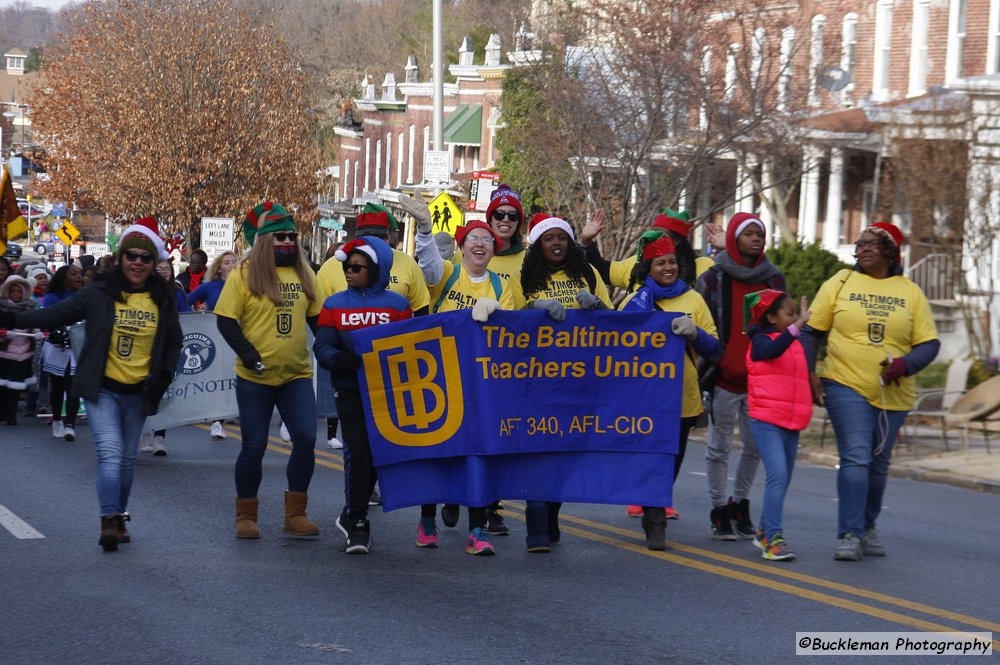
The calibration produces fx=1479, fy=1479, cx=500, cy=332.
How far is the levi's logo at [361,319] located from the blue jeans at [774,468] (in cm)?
234

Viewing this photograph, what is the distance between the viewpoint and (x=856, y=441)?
A: 8.76 meters

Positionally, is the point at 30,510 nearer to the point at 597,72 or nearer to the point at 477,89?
the point at 597,72

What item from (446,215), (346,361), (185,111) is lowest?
(346,361)

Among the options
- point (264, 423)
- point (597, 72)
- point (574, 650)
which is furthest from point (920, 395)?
point (574, 650)

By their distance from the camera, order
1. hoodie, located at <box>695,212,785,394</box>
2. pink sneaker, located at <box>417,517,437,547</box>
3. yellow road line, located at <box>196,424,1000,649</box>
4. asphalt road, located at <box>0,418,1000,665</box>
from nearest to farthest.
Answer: asphalt road, located at <box>0,418,1000,665</box>
yellow road line, located at <box>196,424,1000,649</box>
pink sneaker, located at <box>417,517,437,547</box>
hoodie, located at <box>695,212,785,394</box>

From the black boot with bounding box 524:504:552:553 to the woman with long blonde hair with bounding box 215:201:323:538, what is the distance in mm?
1402

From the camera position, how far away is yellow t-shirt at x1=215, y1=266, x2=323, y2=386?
29.4 feet

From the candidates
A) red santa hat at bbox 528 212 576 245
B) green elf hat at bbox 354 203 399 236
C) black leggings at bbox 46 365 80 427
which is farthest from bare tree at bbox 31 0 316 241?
red santa hat at bbox 528 212 576 245

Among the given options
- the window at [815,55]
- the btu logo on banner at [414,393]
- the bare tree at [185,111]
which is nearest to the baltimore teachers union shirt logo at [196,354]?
the btu logo on banner at [414,393]

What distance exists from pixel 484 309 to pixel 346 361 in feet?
2.84

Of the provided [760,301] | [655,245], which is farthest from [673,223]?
[760,301]

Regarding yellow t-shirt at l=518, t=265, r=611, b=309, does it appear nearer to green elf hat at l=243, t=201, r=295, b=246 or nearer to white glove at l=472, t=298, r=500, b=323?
white glove at l=472, t=298, r=500, b=323

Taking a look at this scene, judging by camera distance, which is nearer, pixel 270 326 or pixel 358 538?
pixel 358 538

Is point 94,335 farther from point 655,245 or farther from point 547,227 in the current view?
point 655,245
